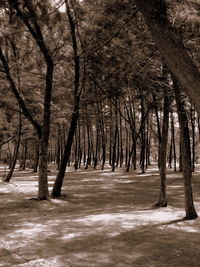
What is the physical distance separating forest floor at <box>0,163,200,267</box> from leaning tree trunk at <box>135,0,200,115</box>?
135 inches

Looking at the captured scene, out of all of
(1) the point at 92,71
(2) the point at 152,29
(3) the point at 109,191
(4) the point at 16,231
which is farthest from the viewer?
(3) the point at 109,191

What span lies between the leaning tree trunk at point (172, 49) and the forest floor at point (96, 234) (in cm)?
343

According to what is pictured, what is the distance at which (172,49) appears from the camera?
371 centimetres

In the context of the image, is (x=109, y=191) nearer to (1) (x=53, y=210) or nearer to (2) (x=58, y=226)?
(1) (x=53, y=210)

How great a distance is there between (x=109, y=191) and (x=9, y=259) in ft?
37.6

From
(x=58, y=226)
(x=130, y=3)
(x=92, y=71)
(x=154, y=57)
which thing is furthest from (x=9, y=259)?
(x=92, y=71)

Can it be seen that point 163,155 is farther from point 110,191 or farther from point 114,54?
point 110,191

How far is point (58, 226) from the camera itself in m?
8.62

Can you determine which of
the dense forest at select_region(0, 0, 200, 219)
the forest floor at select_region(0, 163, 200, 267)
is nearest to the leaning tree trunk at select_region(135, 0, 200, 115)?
the dense forest at select_region(0, 0, 200, 219)

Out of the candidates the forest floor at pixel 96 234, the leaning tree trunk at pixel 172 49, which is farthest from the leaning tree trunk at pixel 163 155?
the leaning tree trunk at pixel 172 49

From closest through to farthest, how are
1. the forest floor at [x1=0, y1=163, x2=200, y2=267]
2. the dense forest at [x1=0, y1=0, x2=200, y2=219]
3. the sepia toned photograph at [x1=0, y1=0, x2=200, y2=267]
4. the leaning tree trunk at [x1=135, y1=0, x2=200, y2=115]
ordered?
the leaning tree trunk at [x1=135, y1=0, x2=200, y2=115]
the dense forest at [x1=0, y1=0, x2=200, y2=219]
the sepia toned photograph at [x1=0, y1=0, x2=200, y2=267]
the forest floor at [x1=0, y1=163, x2=200, y2=267]

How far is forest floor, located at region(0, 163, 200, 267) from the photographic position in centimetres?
577

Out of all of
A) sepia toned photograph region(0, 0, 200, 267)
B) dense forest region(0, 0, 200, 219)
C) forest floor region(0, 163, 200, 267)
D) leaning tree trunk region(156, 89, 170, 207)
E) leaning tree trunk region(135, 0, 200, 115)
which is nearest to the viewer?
leaning tree trunk region(135, 0, 200, 115)

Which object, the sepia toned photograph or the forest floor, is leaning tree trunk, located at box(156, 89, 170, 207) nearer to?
the sepia toned photograph
